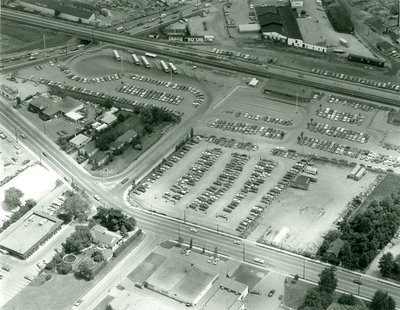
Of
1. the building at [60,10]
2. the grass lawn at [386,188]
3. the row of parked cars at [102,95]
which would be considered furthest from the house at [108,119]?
the grass lawn at [386,188]

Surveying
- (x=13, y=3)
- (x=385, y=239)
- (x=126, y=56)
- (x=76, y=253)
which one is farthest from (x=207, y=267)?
(x=13, y=3)

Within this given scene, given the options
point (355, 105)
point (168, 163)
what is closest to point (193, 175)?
point (168, 163)

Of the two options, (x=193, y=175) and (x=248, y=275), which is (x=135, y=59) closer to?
(x=193, y=175)

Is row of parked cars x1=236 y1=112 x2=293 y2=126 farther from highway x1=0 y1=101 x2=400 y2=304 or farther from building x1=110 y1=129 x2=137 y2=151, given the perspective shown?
highway x1=0 y1=101 x2=400 y2=304

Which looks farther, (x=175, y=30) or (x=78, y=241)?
(x=175, y=30)

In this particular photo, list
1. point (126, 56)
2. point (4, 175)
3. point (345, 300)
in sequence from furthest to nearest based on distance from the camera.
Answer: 1. point (126, 56)
2. point (4, 175)
3. point (345, 300)

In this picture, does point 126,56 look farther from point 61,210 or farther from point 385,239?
point 385,239
